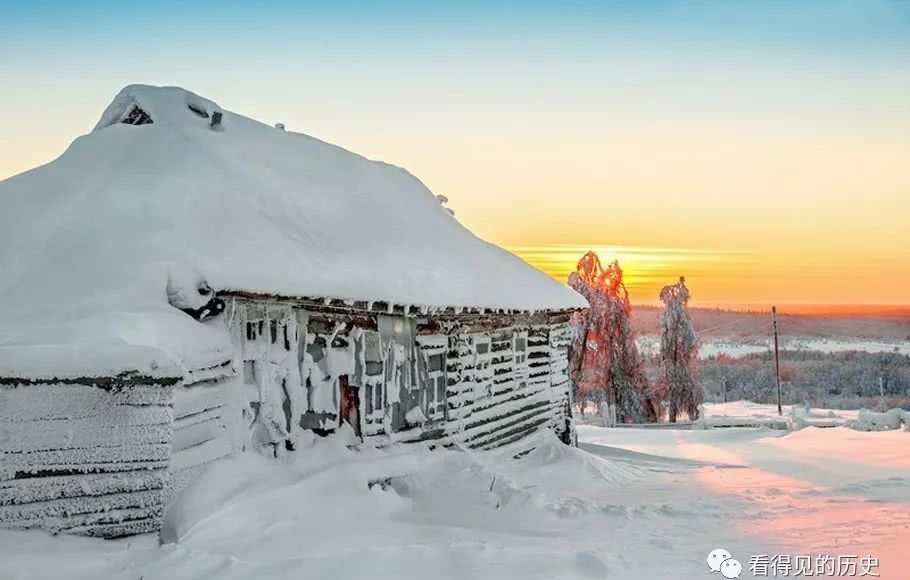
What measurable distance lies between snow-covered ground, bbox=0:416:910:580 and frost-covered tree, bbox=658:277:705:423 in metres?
22.8

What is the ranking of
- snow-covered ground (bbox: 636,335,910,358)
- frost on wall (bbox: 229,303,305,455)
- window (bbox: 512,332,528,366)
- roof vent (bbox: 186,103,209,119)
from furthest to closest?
1. snow-covered ground (bbox: 636,335,910,358)
2. window (bbox: 512,332,528,366)
3. roof vent (bbox: 186,103,209,119)
4. frost on wall (bbox: 229,303,305,455)

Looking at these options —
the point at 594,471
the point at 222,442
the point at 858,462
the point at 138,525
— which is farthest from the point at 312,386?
the point at 858,462

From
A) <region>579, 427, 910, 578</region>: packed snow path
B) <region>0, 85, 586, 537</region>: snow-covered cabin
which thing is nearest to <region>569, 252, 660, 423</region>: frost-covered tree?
<region>579, 427, 910, 578</region>: packed snow path

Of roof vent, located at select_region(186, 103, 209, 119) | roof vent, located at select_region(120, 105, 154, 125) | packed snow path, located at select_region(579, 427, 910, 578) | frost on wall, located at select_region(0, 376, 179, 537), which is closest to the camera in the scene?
frost on wall, located at select_region(0, 376, 179, 537)

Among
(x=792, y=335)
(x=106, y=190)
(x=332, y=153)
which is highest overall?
(x=332, y=153)

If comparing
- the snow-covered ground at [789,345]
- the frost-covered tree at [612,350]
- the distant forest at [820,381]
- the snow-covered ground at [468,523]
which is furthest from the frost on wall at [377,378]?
the snow-covered ground at [789,345]

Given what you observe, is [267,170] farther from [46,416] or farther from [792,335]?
[792,335]

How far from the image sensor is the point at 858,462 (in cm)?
1509

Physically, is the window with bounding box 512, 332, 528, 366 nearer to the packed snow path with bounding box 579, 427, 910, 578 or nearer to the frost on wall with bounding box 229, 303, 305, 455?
the packed snow path with bounding box 579, 427, 910, 578

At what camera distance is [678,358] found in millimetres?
35719

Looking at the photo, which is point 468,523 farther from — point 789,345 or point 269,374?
point 789,345

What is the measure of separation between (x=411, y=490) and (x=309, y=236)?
3.30 m

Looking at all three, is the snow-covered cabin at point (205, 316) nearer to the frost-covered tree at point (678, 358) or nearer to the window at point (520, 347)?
the window at point (520, 347)

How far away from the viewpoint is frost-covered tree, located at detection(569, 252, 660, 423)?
35.1m
